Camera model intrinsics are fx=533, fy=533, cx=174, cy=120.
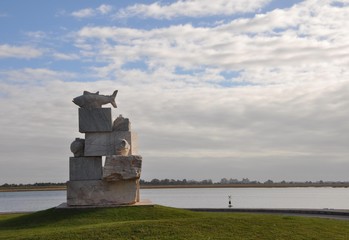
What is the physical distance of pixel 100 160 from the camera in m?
21.0

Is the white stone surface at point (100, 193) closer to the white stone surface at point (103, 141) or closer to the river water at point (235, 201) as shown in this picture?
the white stone surface at point (103, 141)

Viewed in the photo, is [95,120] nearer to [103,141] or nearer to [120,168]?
[103,141]

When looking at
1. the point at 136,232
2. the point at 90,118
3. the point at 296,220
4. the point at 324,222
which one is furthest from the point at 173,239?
the point at 90,118

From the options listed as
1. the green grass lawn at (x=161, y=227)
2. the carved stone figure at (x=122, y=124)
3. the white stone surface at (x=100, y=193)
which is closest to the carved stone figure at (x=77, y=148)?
the white stone surface at (x=100, y=193)

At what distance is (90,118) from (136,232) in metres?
7.37

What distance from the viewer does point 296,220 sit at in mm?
17703

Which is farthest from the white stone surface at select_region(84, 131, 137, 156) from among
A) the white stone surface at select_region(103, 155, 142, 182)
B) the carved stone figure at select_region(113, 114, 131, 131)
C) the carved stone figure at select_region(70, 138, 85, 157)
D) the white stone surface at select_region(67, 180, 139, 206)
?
the white stone surface at select_region(67, 180, 139, 206)

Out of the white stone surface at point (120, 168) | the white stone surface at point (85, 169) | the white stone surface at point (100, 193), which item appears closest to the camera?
the white stone surface at point (120, 168)

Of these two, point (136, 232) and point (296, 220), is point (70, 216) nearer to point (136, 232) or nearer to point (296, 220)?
point (136, 232)

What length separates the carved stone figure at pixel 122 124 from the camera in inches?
835

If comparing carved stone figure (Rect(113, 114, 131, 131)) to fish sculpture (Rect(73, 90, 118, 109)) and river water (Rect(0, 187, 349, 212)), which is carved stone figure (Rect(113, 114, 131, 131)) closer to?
fish sculpture (Rect(73, 90, 118, 109))

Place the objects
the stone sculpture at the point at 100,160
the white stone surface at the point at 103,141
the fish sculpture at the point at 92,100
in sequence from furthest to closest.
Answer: the fish sculpture at the point at 92,100 → the white stone surface at the point at 103,141 → the stone sculpture at the point at 100,160

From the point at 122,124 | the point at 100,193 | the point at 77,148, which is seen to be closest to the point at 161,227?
the point at 100,193

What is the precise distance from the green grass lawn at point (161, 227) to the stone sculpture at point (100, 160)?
105 centimetres
